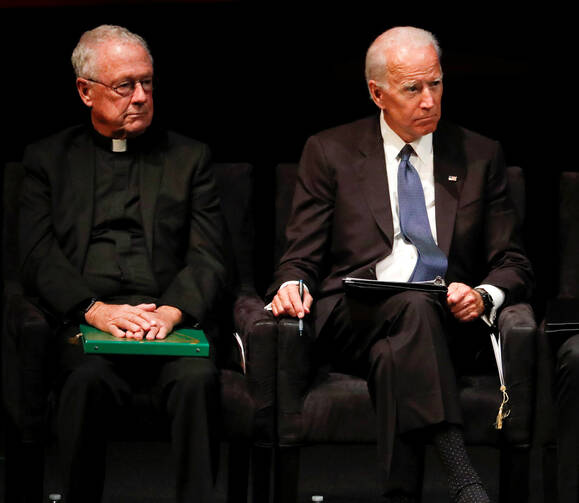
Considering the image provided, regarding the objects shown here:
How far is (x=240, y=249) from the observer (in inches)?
186

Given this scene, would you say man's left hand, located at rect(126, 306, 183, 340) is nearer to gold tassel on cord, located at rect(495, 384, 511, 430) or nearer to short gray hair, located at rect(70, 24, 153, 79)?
short gray hair, located at rect(70, 24, 153, 79)

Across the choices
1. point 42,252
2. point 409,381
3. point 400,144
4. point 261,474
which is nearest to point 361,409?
point 409,381

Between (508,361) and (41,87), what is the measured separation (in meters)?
2.11

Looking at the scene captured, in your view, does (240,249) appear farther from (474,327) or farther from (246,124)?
(474,327)

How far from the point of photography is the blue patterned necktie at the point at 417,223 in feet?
14.1

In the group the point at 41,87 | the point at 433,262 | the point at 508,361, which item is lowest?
the point at 508,361

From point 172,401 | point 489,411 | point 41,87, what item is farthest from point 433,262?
point 41,87

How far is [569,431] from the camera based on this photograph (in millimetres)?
3963

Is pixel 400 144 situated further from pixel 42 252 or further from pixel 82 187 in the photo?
pixel 42 252

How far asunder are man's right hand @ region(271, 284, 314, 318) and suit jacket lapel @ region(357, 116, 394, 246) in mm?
384

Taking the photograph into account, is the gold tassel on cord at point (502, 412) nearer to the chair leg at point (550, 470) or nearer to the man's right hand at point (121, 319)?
the chair leg at point (550, 470)

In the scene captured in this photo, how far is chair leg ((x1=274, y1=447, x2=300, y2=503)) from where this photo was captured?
4.04m

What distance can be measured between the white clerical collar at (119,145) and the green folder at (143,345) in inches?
27.7

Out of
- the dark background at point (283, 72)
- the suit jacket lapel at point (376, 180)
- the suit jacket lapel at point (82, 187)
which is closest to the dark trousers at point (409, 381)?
the suit jacket lapel at point (376, 180)
